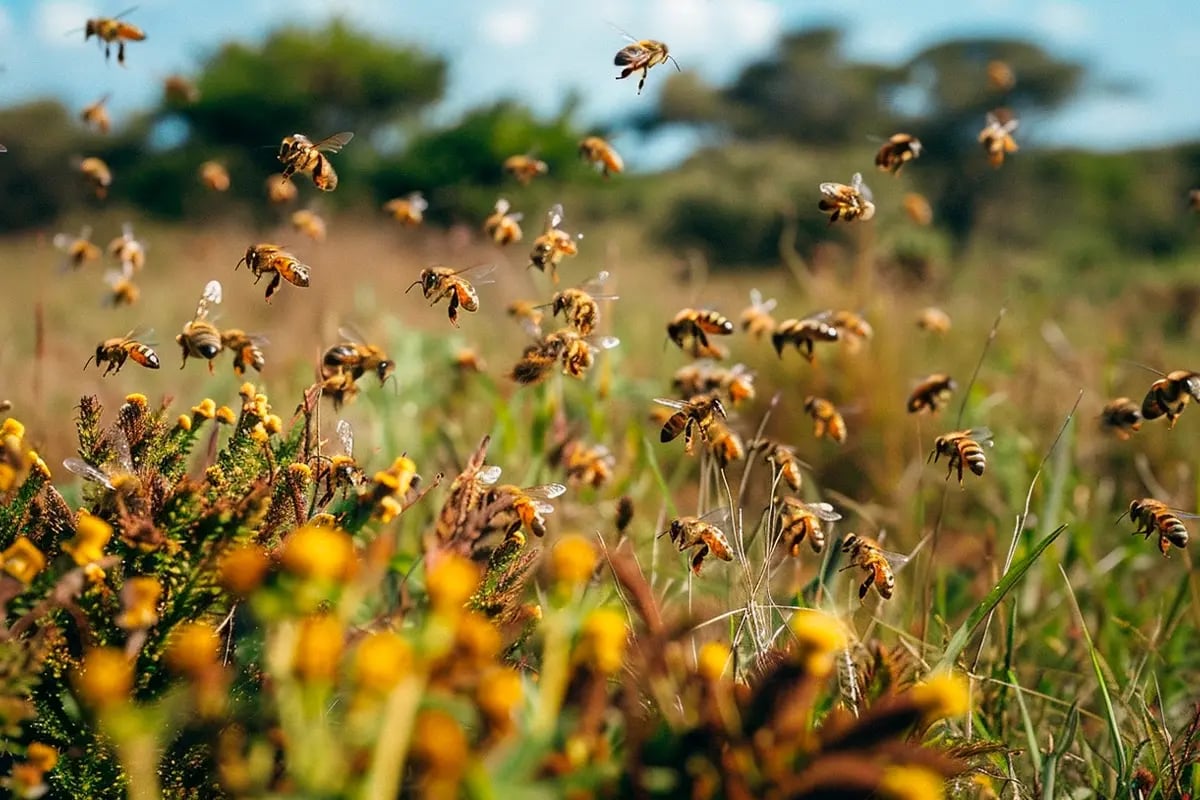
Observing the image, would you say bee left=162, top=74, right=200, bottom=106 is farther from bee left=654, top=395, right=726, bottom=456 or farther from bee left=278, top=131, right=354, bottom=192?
bee left=654, top=395, right=726, bottom=456

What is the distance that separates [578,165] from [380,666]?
663 inches

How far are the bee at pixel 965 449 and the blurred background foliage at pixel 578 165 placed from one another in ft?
39.2

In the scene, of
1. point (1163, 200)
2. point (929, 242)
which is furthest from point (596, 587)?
point (1163, 200)

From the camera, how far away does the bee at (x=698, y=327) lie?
1999 millimetres

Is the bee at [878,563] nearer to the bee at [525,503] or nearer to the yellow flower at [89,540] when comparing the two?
the bee at [525,503]

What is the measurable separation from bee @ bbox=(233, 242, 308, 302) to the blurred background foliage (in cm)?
1222

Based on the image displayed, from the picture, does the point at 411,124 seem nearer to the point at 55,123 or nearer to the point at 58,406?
the point at 55,123

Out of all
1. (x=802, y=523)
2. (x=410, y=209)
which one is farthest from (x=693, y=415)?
(x=410, y=209)

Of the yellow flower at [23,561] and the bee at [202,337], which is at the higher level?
the yellow flower at [23,561]

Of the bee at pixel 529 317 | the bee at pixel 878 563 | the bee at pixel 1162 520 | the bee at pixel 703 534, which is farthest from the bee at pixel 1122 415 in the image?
the bee at pixel 529 317

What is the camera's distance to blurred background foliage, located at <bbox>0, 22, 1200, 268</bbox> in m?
16.8

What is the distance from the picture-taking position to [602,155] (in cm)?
271

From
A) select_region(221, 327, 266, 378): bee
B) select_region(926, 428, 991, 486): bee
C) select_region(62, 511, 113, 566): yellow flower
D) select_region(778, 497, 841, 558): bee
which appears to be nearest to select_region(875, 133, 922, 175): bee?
select_region(926, 428, 991, 486): bee

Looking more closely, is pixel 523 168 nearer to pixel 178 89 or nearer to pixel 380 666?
pixel 178 89
